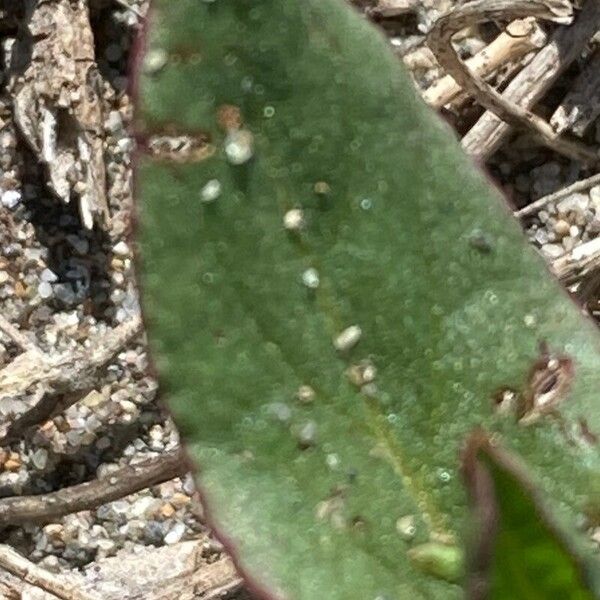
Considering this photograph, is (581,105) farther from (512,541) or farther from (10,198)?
(512,541)

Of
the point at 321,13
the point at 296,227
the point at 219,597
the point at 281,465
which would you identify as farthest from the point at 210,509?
the point at 219,597

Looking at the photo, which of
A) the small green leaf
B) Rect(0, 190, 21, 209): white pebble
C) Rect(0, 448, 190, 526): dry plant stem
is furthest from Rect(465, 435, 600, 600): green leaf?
Rect(0, 190, 21, 209): white pebble

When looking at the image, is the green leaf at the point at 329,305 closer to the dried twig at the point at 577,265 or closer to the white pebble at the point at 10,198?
the dried twig at the point at 577,265

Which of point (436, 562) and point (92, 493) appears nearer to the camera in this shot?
point (436, 562)

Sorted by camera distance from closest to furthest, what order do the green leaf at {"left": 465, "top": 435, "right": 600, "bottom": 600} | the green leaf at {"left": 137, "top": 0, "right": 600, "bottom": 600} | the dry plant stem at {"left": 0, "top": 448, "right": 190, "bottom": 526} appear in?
the green leaf at {"left": 465, "top": 435, "right": 600, "bottom": 600}, the green leaf at {"left": 137, "top": 0, "right": 600, "bottom": 600}, the dry plant stem at {"left": 0, "top": 448, "right": 190, "bottom": 526}

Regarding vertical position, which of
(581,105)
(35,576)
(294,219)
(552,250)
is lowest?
(35,576)

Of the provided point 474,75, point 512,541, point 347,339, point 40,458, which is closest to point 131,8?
point 474,75

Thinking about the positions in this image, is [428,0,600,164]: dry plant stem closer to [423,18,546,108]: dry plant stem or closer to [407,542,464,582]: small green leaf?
[423,18,546,108]: dry plant stem

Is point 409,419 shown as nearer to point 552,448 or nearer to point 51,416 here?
point 552,448
